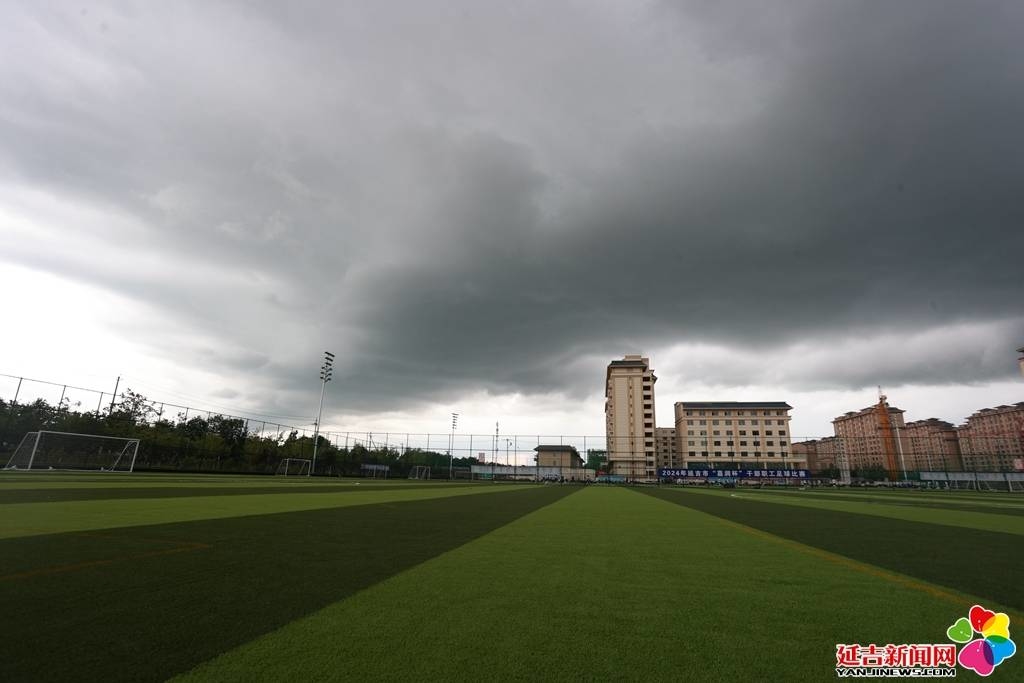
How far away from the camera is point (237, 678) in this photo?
7.27 ft

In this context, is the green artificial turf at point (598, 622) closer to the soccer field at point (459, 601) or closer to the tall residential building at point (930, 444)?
the soccer field at point (459, 601)

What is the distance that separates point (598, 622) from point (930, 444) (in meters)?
182

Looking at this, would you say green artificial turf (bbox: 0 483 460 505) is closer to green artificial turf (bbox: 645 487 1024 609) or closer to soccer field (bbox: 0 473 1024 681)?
soccer field (bbox: 0 473 1024 681)

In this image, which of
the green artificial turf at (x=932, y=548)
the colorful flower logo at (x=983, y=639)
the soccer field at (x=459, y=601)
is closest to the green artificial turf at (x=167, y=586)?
the soccer field at (x=459, y=601)

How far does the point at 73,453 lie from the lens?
37469 mm

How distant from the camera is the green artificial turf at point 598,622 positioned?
94.6 inches

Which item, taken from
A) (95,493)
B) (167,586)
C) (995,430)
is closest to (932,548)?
(167,586)

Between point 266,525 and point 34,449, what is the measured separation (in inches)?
1471

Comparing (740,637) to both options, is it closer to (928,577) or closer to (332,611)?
(332,611)

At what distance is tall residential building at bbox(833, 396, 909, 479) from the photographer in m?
106

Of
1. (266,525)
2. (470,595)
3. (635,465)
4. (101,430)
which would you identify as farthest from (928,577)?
(635,465)

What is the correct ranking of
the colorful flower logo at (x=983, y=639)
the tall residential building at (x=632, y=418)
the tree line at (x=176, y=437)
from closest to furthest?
the colorful flower logo at (x=983, y=639)
the tree line at (x=176, y=437)
the tall residential building at (x=632, y=418)

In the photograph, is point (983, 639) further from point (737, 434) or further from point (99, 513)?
point (737, 434)

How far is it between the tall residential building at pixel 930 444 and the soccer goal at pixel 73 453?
13198cm
